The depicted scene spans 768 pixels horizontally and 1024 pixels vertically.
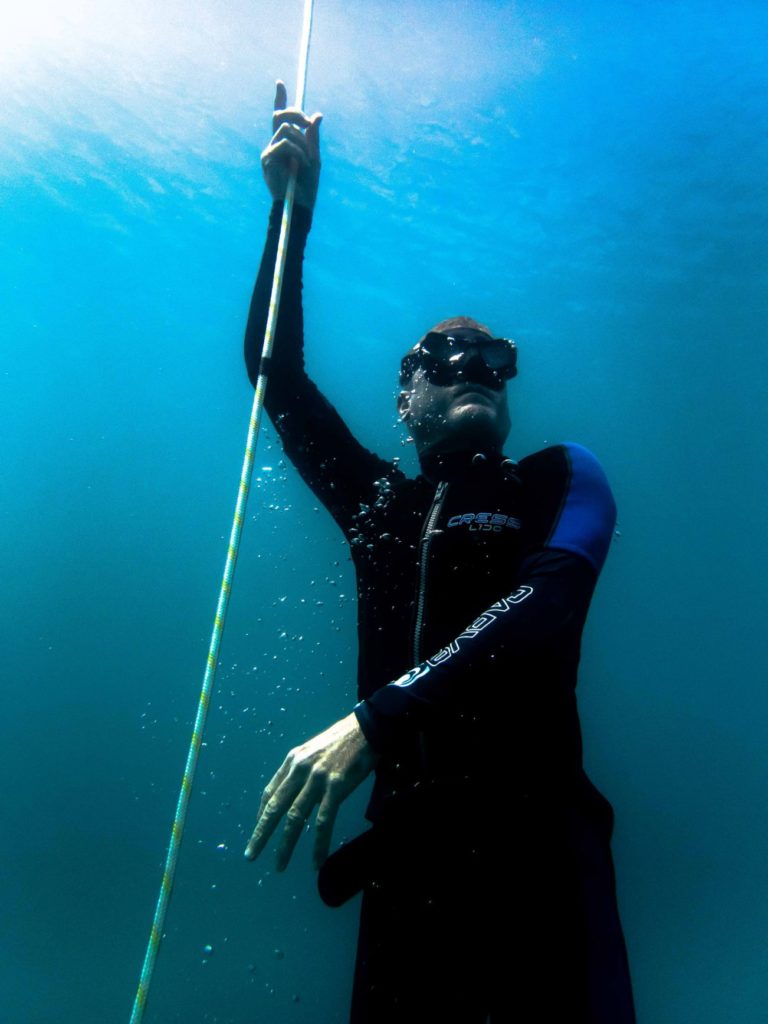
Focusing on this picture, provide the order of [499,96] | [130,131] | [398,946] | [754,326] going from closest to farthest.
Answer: [398,946] < [499,96] < [130,131] < [754,326]

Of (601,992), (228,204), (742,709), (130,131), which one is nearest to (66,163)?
(130,131)

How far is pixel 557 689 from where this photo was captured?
1.65m

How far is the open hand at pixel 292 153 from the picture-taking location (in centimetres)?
221

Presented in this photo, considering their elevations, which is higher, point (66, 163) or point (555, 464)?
point (66, 163)

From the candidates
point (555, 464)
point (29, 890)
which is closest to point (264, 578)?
point (29, 890)

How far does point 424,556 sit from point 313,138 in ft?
5.65

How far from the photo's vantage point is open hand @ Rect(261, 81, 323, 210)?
2.21 meters

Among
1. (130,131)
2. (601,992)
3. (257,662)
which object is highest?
(130,131)

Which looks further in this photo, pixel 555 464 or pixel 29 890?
pixel 29 890

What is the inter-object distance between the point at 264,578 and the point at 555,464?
89.8 feet

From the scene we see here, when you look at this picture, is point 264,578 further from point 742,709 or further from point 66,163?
point 742,709

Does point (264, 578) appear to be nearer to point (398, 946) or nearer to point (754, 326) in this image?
point (754, 326)

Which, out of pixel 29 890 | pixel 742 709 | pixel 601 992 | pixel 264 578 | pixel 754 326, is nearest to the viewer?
pixel 601 992

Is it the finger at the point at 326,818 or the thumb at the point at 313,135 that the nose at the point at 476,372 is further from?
the finger at the point at 326,818
